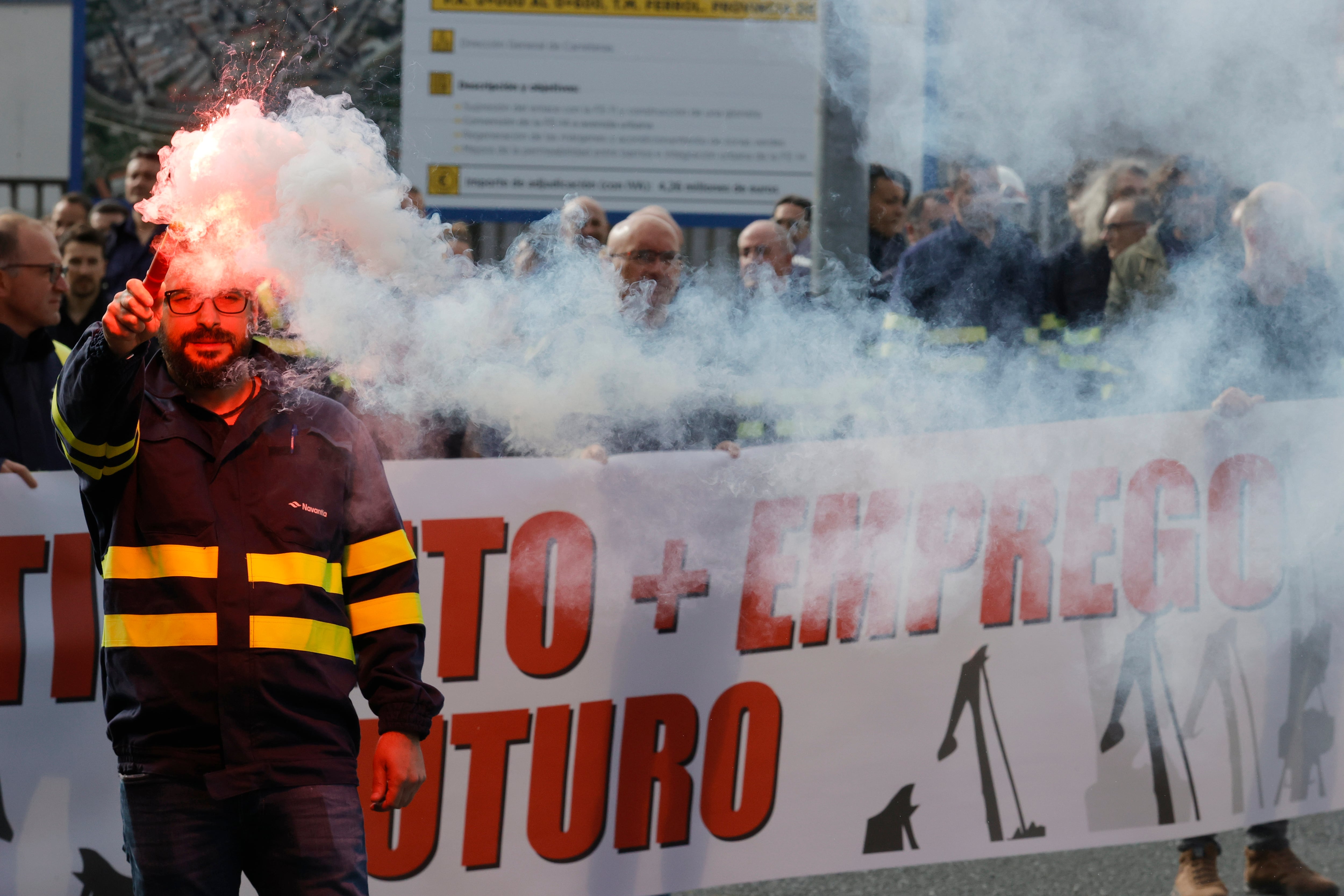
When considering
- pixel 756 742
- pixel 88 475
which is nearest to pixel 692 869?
pixel 756 742

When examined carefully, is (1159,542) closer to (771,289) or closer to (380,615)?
(771,289)

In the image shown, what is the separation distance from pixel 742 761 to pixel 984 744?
76 centimetres

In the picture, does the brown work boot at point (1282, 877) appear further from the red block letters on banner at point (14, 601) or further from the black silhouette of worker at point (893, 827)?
the red block letters on banner at point (14, 601)

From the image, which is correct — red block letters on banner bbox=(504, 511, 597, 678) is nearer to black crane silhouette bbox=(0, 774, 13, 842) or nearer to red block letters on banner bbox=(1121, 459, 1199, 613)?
black crane silhouette bbox=(0, 774, 13, 842)

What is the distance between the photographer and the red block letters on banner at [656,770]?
4012 mm

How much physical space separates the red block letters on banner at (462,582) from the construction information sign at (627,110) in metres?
3.43

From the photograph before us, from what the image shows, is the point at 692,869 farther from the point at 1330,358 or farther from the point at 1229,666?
the point at 1330,358

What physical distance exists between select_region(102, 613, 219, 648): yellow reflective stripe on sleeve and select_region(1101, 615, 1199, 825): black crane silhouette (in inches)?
113

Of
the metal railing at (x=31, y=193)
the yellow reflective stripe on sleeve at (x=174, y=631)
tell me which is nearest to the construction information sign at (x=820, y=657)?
the yellow reflective stripe on sleeve at (x=174, y=631)

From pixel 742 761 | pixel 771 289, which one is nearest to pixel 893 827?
pixel 742 761

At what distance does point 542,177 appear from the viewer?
7223 millimetres

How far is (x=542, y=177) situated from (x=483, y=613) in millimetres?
3749

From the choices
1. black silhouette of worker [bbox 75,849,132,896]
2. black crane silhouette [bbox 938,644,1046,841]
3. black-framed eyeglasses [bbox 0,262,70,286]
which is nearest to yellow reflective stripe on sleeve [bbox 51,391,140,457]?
black silhouette of worker [bbox 75,849,132,896]

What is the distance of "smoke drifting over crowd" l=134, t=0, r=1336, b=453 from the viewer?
2.67m
